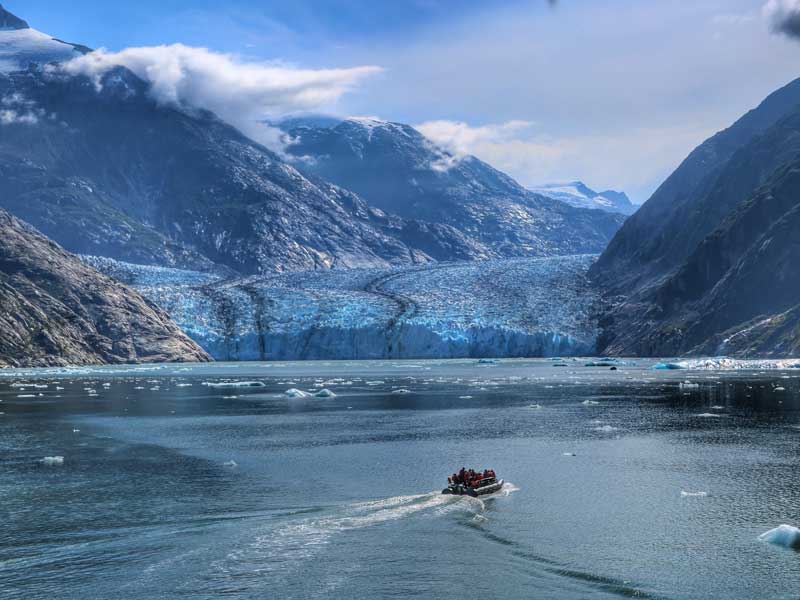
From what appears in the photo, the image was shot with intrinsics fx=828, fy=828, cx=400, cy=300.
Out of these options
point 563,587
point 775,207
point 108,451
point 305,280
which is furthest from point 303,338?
point 563,587

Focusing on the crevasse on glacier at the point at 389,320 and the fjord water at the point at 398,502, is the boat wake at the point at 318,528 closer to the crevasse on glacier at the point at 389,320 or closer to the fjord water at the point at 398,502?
the fjord water at the point at 398,502

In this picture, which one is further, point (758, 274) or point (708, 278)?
point (708, 278)

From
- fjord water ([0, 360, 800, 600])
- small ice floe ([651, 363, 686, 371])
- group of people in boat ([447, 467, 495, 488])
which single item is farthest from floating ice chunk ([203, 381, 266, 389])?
group of people in boat ([447, 467, 495, 488])

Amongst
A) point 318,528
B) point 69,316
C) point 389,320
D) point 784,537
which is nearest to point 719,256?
point 389,320

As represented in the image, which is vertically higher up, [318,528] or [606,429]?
[606,429]

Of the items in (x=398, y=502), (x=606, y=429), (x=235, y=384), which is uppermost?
(x=235, y=384)

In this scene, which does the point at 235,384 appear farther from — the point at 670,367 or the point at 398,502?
the point at 398,502

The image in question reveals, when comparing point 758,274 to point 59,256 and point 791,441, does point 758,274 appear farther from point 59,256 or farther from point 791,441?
point 59,256

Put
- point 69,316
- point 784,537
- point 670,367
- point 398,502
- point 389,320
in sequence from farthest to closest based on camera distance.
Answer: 1. point 389,320
2. point 69,316
3. point 670,367
4. point 398,502
5. point 784,537
